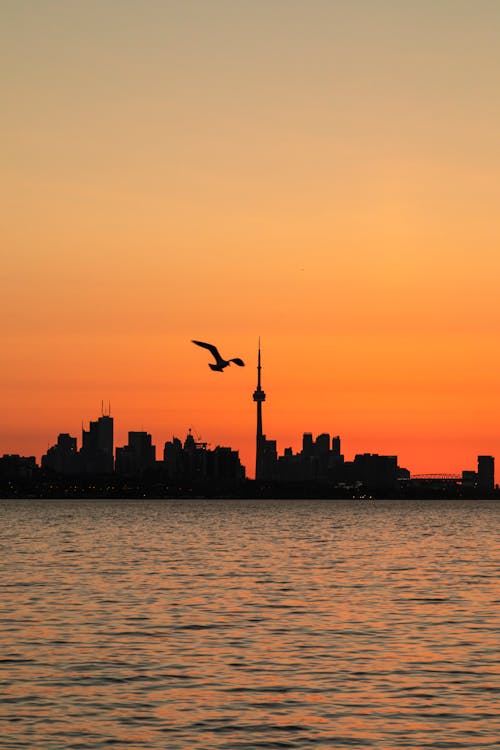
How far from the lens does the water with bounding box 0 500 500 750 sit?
3638cm

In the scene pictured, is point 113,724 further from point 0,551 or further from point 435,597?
point 0,551

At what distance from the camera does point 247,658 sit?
49625 mm

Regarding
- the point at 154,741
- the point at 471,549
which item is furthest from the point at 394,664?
the point at 471,549

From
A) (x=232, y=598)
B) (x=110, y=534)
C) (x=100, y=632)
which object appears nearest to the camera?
(x=100, y=632)

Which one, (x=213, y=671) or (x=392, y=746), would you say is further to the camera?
(x=213, y=671)

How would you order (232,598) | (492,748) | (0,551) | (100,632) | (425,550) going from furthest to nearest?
(425,550) → (0,551) → (232,598) → (100,632) → (492,748)

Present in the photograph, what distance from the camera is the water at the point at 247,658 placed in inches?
1432

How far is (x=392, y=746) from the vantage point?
34.5m

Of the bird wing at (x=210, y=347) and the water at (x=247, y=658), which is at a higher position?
the bird wing at (x=210, y=347)

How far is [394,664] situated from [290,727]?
11.8 metres

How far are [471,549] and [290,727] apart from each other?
4268 inches

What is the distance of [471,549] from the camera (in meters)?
143

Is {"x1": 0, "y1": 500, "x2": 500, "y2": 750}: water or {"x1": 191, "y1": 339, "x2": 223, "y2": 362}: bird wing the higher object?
{"x1": 191, "y1": 339, "x2": 223, "y2": 362}: bird wing

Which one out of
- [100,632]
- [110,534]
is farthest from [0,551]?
[100,632]
